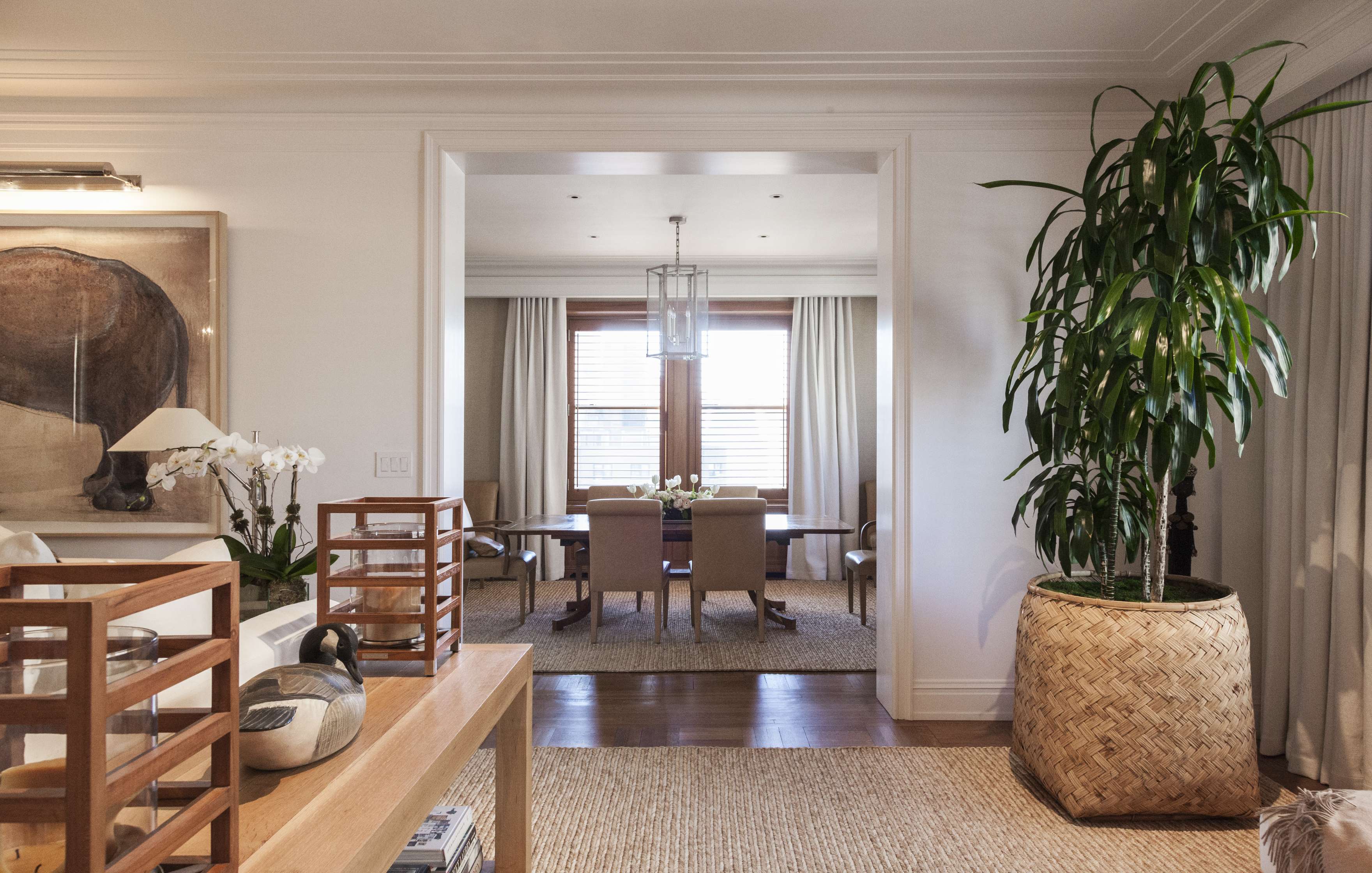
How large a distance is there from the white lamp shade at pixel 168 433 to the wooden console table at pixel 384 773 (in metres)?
1.46

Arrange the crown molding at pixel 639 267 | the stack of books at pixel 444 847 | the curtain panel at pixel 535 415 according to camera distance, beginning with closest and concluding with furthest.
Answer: the stack of books at pixel 444 847 → the crown molding at pixel 639 267 → the curtain panel at pixel 535 415

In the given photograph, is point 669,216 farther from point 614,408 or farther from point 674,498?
point 614,408

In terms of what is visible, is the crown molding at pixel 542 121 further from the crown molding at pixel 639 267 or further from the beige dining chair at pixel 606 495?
the crown molding at pixel 639 267

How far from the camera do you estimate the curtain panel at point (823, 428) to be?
679cm

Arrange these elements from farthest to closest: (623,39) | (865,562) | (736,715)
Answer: (865,562)
(736,715)
(623,39)

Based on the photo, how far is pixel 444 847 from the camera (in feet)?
4.80

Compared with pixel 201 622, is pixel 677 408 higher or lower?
higher

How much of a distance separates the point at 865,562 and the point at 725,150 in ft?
8.72

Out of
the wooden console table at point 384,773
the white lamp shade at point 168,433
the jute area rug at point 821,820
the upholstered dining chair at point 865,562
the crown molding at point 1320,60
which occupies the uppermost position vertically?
the crown molding at point 1320,60

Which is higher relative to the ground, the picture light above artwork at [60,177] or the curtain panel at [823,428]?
the picture light above artwork at [60,177]

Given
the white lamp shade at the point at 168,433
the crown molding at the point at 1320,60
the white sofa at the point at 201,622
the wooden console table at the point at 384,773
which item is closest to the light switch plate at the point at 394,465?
the white lamp shade at the point at 168,433

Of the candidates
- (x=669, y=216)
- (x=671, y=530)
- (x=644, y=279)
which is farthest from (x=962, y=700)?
(x=644, y=279)

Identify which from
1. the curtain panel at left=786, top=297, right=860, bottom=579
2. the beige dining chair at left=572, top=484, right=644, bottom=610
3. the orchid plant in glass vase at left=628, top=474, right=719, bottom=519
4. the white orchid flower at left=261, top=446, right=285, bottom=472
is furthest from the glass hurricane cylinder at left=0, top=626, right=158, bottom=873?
the curtain panel at left=786, top=297, right=860, bottom=579

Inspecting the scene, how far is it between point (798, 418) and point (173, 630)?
5.78 meters
